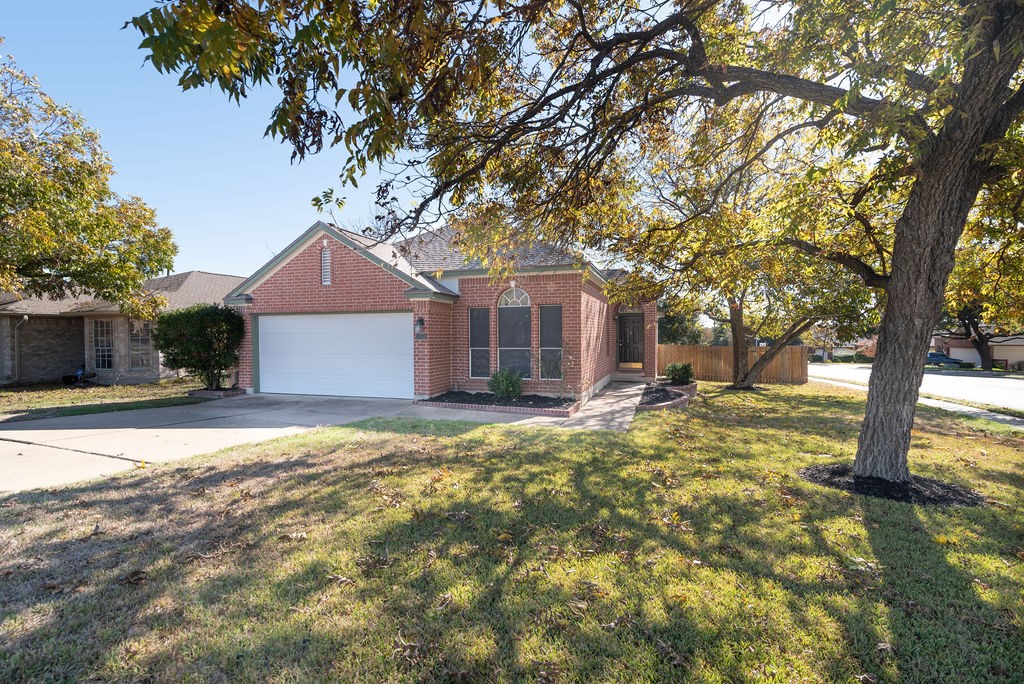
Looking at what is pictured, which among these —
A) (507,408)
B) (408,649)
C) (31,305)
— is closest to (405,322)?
(507,408)

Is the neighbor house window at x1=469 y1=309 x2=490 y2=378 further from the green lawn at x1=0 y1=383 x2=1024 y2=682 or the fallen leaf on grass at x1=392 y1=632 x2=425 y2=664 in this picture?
the fallen leaf on grass at x1=392 y1=632 x2=425 y2=664

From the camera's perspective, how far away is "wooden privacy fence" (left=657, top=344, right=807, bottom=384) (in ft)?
65.8

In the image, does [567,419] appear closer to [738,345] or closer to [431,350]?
[431,350]

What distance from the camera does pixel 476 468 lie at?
19.5 ft

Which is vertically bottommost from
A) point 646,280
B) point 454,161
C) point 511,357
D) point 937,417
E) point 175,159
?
point 937,417

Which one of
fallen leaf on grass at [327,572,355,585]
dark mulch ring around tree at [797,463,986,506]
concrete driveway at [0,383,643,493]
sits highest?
concrete driveway at [0,383,643,493]

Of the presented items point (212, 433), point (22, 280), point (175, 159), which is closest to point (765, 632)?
point (212, 433)

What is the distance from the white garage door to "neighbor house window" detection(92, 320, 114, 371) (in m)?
10.6

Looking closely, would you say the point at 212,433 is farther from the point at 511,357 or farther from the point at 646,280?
the point at 646,280

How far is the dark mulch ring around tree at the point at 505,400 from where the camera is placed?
10.5 meters

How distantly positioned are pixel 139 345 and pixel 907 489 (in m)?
23.7

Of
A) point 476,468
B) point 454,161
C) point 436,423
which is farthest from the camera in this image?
point 436,423

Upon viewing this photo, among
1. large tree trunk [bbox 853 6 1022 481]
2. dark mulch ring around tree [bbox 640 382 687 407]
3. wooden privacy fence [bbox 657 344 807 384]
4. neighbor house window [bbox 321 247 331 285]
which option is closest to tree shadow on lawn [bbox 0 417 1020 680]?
large tree trunk [bbox 853 6 1022 481]

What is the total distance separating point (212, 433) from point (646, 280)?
8.26 m
